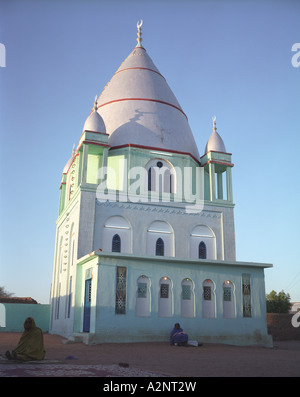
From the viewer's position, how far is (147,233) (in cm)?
1862

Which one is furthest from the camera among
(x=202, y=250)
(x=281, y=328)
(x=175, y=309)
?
(x=281, y=328)

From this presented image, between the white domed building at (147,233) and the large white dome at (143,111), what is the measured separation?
62 mm

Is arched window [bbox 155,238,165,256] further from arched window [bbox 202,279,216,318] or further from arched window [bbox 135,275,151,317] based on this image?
arched window [bbox 135,275,151,317]

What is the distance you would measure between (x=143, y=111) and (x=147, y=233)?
6.52 m

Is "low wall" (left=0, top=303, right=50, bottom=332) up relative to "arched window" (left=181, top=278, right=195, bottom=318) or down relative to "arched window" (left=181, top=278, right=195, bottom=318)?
down

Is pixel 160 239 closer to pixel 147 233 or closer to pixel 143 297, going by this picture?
pixel 147 233

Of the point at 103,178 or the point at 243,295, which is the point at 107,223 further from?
the point at 243,295

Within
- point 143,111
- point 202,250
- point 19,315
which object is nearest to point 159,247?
point 202,250

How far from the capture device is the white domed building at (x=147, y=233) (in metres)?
15.1

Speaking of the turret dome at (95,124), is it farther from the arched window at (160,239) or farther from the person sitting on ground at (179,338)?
the person sitting on ground at (179,338)

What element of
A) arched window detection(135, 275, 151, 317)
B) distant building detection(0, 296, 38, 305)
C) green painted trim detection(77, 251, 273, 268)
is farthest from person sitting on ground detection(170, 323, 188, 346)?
distant building detection(0, 296, 38, 305)

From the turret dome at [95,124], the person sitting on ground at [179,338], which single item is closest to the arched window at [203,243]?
the person sitting on ground at [179,338]

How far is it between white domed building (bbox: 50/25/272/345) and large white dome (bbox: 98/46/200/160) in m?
0.06

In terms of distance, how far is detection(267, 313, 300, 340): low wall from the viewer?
953 inches
